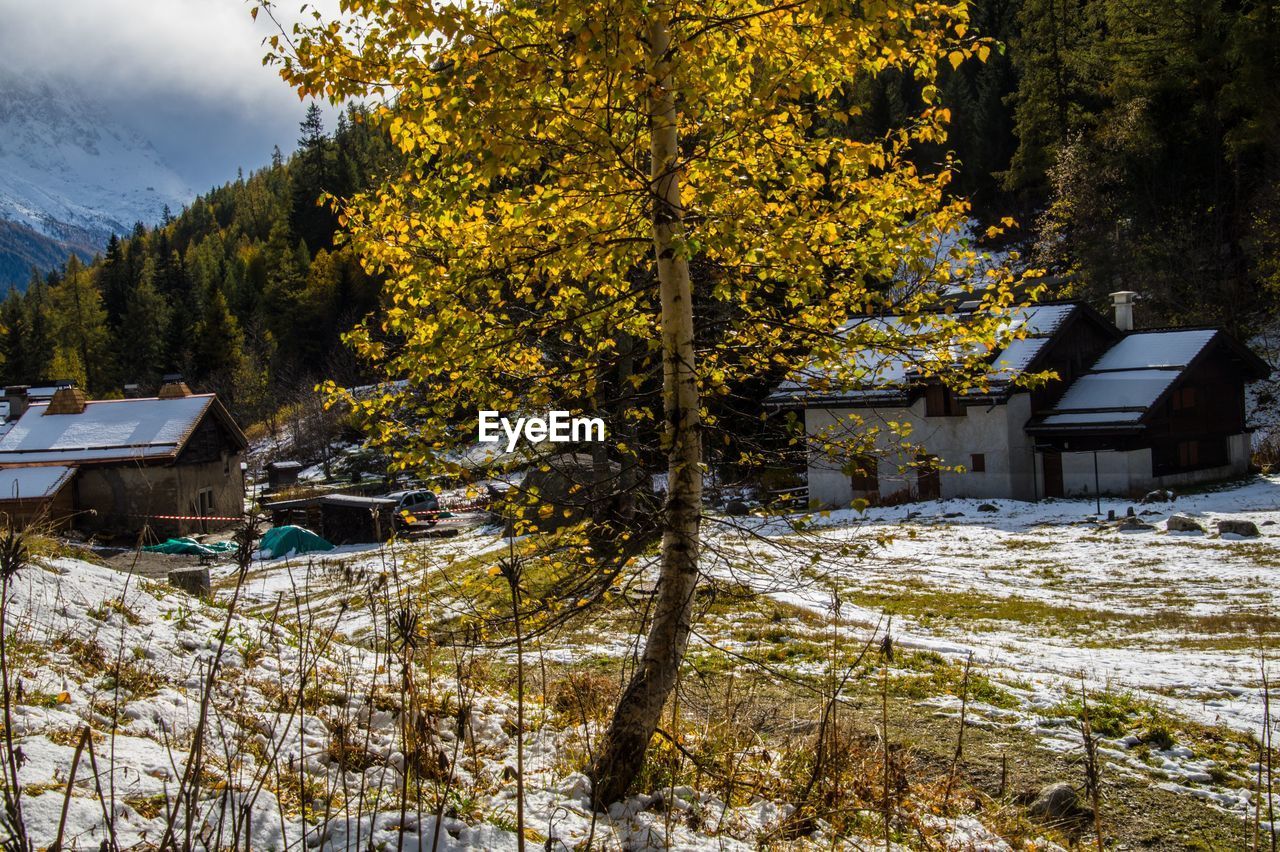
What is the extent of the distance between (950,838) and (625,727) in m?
2.11

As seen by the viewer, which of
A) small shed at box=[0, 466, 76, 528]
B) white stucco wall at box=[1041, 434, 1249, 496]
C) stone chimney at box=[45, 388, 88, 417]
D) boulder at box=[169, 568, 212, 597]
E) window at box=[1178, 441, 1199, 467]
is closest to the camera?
boulder at box=[169, 568, 212, 597]

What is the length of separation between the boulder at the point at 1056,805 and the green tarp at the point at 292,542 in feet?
88.8

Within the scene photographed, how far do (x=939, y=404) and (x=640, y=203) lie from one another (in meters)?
30.7

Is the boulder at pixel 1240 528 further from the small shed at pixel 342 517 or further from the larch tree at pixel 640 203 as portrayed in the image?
the small shed at pixel 342 517

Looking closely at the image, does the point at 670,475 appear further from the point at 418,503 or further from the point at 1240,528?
the point at 418,503

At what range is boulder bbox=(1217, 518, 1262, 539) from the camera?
73.7ft

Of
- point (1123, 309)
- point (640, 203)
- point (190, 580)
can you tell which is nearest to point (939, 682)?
point (640, 203)

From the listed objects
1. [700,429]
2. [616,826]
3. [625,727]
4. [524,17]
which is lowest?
[616,826]

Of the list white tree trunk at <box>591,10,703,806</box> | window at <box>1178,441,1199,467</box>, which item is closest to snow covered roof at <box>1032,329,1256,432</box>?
window at <box>1178,441,1199,467</box>

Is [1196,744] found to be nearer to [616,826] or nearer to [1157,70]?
[616,826]

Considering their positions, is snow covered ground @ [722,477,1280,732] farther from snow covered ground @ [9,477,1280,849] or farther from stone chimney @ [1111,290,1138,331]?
stone chimney @ [1111,290,1138,331]

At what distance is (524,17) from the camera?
540 centimetres

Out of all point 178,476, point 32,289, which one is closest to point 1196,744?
point 178,476

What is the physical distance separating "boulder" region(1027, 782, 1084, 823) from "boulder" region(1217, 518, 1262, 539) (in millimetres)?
19515
